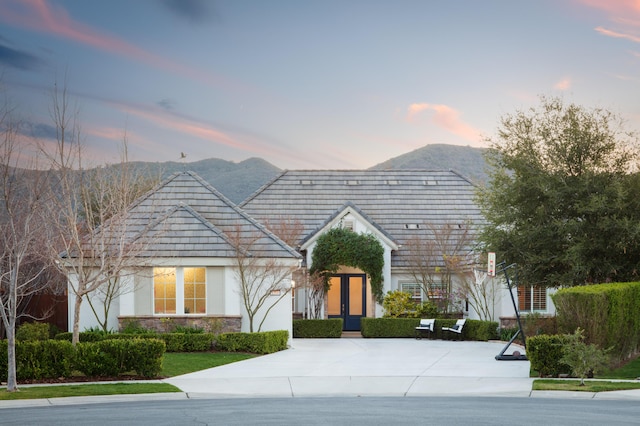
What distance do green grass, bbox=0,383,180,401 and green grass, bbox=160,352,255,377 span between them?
2486 mm

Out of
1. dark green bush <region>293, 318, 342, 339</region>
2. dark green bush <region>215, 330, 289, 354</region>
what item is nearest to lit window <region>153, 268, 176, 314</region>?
dark green bush <region>215, 330, 289, 354</region>

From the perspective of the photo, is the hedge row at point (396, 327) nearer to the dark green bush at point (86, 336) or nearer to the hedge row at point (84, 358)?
the dark green bush at point (86, 336)

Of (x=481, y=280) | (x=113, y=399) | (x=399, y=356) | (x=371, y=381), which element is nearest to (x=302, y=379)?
(x=371, y=381)

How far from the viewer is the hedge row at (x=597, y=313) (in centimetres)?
2120

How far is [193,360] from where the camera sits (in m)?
26.0

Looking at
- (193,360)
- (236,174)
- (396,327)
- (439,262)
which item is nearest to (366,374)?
(193,360)

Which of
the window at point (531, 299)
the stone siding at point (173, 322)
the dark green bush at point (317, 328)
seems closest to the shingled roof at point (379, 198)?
the dark green bush at point (317, 328)

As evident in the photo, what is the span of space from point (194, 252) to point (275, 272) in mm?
2993

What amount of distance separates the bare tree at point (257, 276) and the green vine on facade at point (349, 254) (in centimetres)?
759

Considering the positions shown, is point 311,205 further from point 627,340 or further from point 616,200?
point 627,340

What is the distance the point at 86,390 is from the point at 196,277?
12.5m

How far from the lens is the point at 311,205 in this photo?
148 feet

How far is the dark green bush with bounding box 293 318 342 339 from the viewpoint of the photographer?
37.6 m

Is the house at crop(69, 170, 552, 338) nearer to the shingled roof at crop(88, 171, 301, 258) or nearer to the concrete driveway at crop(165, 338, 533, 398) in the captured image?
the shingled roof at crop(88, 171, 301, 258)
